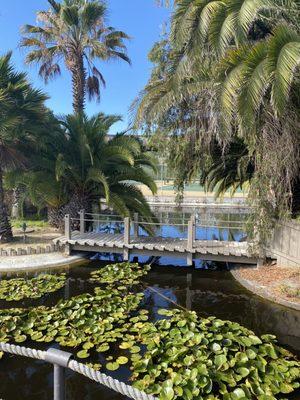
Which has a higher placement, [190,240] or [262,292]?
[190,240]

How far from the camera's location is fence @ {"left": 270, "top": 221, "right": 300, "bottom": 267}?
988 centimetres

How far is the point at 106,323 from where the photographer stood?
703 cm

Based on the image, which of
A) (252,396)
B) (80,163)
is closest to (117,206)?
(80,163)

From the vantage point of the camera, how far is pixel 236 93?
8.52 m

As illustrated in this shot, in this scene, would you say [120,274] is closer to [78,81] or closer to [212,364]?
[212,364]

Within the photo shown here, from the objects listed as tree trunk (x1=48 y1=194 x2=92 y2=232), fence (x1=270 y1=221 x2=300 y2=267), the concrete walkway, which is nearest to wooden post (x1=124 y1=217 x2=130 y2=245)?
the concrete walkway

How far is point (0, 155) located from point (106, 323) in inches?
351

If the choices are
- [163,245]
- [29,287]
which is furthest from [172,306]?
[29,287]

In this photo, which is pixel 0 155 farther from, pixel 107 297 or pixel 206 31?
pixel 206 31

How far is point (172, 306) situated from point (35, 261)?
536cm

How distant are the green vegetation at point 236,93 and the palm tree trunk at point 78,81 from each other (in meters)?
6.49

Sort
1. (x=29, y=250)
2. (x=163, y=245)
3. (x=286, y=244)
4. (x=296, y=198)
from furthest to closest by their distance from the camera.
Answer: (x=29, y=250), (x=296, y=198), (x=163, y=245), (x=286, y=244)

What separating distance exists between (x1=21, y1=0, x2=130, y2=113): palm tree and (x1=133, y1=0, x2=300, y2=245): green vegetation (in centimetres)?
612

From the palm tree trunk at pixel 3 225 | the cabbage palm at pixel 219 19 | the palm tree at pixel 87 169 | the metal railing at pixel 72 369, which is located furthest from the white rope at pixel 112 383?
the palm tree trunk at pixel 3 225
